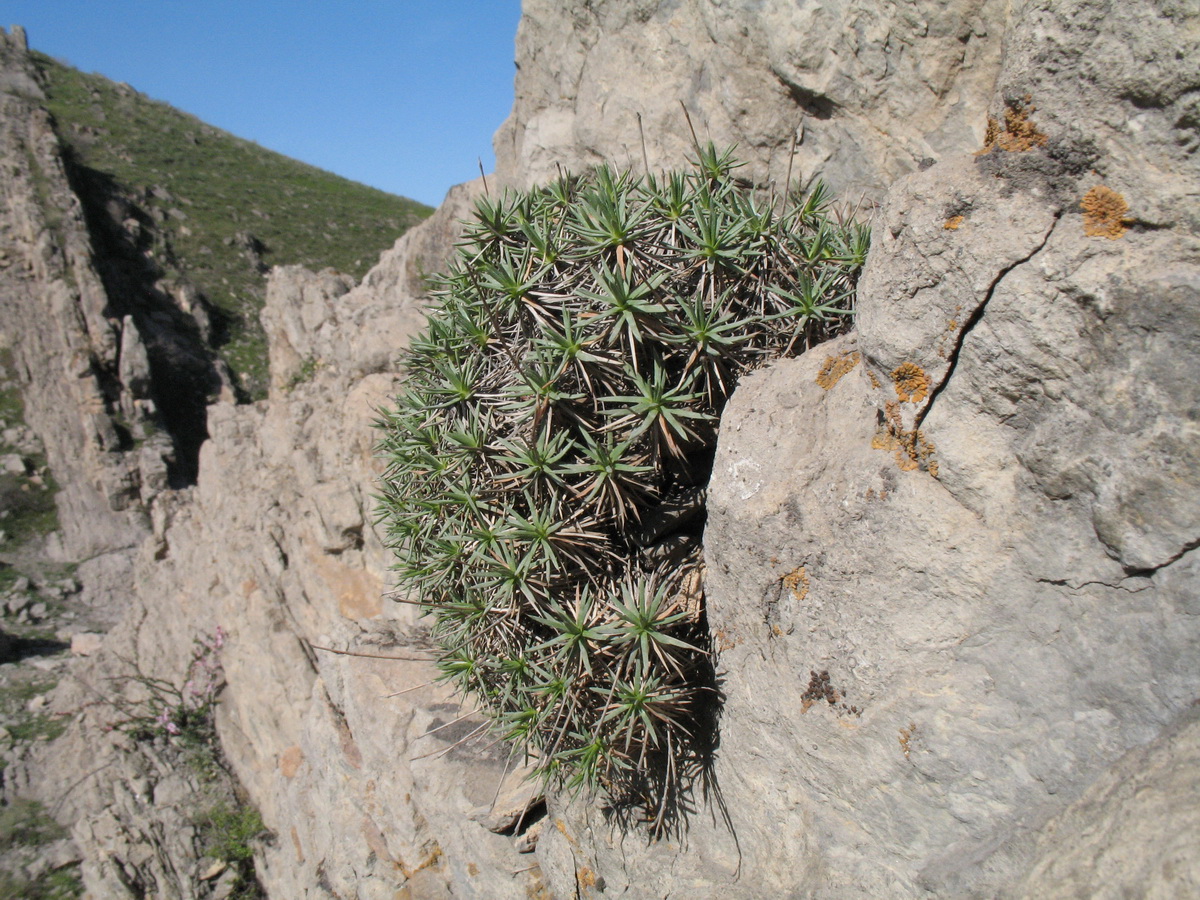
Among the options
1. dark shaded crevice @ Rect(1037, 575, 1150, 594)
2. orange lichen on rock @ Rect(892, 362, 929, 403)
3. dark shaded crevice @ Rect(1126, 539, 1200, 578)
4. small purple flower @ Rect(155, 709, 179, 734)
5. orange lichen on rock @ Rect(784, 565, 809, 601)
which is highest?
orange lichen on rock @ Rect(892, 362, 929, 403)

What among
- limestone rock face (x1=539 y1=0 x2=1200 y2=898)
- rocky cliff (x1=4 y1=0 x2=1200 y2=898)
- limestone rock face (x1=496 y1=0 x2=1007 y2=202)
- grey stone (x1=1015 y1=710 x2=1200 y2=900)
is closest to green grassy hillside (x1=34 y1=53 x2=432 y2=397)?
limestone rock face (x1=496 y1=0 x2=1007 y2=202)

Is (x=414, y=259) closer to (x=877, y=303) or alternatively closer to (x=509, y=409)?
(x=509, y=409)

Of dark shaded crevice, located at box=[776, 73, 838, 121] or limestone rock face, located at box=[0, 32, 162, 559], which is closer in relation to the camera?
dark shaded crevice, located at box=[776, 73, 838, 121]

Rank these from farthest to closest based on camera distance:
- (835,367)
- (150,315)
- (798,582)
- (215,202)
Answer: (215,202) < (150,315) < (835,367) < (798,582)

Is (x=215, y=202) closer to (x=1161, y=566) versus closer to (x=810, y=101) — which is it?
(x=810, y=101)

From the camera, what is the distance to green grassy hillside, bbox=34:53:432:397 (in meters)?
26.8

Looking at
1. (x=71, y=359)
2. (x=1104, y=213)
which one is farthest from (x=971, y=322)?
(x=71, y=359)

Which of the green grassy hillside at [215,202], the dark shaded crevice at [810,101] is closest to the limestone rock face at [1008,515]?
the dark shaded crevice at [810,101]

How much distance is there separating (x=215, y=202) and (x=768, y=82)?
105 ft

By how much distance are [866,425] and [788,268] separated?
107cm

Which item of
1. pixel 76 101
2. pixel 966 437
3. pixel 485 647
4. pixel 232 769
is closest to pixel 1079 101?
pixel 966 437

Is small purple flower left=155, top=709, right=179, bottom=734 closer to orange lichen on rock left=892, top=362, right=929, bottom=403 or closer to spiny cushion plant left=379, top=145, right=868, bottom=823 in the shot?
spiny cushion plant left=379, top=145, right=868, bottom=823

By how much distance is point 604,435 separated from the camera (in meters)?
3.66

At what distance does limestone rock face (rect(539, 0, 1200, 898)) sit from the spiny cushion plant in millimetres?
473
